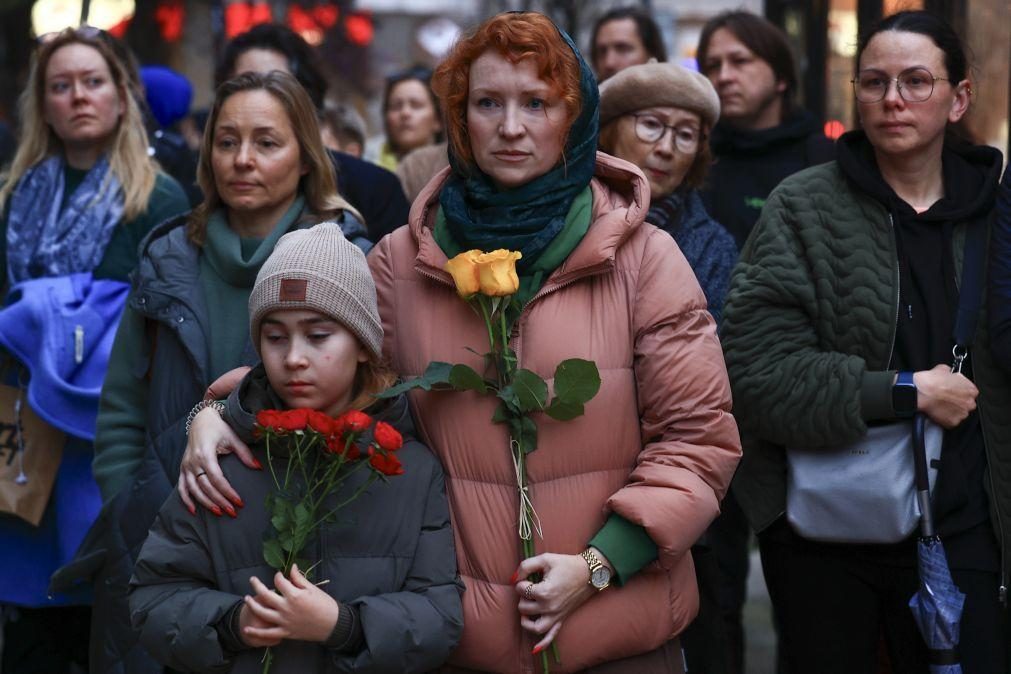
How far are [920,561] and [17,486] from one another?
9.33 feet

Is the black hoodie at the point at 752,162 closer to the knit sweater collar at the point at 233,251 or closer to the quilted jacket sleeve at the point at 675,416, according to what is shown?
the knit sweater collar at the point at 233,251

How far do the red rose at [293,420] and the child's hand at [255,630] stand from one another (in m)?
0.36

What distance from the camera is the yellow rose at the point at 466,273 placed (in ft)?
10.3

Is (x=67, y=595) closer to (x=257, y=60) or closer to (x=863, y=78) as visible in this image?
(x=257, y=60)

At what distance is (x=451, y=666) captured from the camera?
3.36 meters

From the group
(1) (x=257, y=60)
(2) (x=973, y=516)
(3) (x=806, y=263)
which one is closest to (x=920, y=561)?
(2) (x=973, y=516)

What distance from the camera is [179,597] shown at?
3.16 meters

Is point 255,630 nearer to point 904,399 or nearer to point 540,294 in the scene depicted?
point 540,294

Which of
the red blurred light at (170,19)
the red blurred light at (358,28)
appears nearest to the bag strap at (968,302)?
the red blurred light at (170,19)

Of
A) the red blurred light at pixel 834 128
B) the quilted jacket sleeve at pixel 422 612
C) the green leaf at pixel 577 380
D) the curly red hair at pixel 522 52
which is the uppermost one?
the curly red hair at pixel 522 52

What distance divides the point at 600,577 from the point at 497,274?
0.69 m

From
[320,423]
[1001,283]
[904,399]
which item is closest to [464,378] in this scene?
[320,423]

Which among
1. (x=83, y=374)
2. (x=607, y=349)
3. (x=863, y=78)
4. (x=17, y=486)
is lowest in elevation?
(x=17, y=486)

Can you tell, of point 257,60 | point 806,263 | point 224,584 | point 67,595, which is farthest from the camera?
point 257,60
